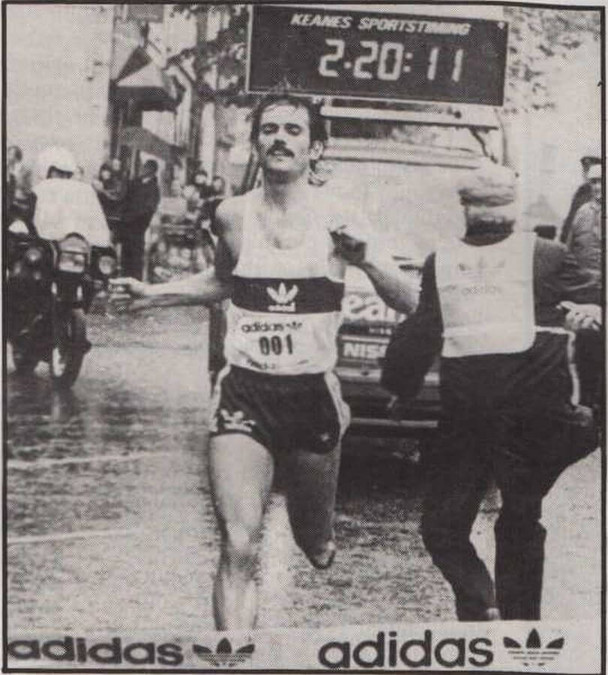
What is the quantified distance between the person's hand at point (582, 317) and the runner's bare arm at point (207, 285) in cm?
153

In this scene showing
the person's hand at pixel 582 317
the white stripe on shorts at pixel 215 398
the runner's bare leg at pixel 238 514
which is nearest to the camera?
the runner's bare leg at pixel 238 514

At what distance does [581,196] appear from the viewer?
5.33 metres

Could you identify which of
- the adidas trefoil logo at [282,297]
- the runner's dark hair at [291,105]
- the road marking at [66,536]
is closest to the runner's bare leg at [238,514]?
the road marking at [66,536]

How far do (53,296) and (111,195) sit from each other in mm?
546

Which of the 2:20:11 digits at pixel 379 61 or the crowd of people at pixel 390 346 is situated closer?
the crowd of people at pixel 390 346

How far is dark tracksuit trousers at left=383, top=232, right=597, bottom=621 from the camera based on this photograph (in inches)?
205

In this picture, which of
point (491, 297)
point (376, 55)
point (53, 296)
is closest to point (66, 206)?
point (53, 296)

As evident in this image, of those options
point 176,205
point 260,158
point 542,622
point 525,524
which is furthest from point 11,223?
point 542,622

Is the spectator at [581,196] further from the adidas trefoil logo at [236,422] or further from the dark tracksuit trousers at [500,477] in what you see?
the adidas trefoil logo at [236,422]

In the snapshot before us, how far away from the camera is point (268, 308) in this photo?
5094 millimetres

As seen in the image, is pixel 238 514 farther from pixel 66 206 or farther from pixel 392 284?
pixel 66 206

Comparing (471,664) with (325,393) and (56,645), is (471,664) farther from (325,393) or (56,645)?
(56,645)

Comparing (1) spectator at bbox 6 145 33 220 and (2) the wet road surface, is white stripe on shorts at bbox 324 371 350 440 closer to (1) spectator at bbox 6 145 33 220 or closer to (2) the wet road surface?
(2) the wet road surface

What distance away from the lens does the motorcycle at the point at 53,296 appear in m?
5.27
